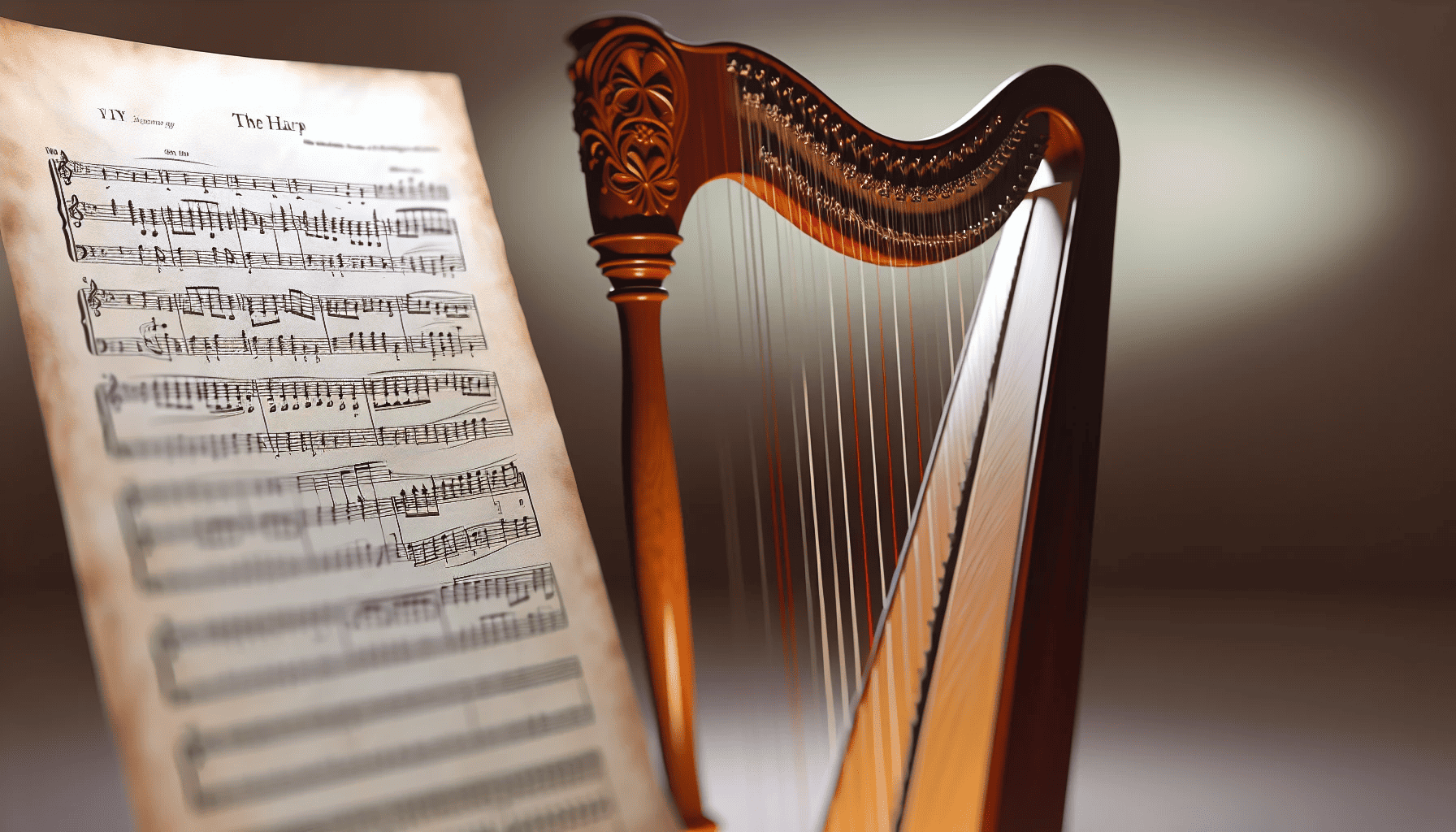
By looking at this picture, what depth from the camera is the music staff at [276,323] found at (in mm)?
1494

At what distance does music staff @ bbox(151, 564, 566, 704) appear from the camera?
4.58 ft

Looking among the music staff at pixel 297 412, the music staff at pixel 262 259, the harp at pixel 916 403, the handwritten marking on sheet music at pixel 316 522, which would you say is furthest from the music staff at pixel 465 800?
the music staff at pixel 262 259

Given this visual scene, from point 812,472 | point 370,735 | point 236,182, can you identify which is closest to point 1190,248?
point 812,472

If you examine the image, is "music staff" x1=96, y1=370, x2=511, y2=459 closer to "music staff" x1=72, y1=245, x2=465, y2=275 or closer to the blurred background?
"music staff" x1=72, y1=245, x2=465, y2=275

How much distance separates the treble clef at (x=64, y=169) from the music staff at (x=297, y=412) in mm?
315

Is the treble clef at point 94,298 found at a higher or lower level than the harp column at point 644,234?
higher

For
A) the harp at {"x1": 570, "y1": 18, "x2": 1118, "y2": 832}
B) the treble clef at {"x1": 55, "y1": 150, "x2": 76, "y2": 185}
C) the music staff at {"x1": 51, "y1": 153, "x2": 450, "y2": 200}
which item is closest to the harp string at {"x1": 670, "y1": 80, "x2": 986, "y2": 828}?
the harp at {"x1": 570, "y1": 18, "x2": 1118, "y2": 832}

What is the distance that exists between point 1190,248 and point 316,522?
357 centimetres

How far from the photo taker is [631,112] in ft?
3.94

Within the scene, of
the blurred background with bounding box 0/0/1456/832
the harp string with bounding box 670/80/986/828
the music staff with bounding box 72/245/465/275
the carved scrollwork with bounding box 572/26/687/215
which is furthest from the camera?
the blurred background with bounding box 0/0/1456/832

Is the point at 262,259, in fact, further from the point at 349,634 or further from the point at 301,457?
the point at 349,634

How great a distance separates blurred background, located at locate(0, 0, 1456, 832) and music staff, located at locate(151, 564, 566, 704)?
6.54 ft

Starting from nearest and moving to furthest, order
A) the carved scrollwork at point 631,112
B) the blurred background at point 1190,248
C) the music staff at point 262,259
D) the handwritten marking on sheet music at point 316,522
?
the carved scrollwork at point 631,112, the handwritten marking on sheet music at point 316,522, the music staff at point 262,259, the blurred background at point 1190,248

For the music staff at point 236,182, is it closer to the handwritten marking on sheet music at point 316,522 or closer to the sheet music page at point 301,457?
the sheet music page at point 301,457
